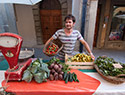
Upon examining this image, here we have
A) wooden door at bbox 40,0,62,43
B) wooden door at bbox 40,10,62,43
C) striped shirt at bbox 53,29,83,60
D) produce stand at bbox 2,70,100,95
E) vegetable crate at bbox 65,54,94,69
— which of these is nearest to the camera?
produce stand at bbox 2,70,100,95

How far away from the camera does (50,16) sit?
5.14 meters

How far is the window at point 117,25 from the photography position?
4.89 m

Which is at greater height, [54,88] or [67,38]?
[67,38]

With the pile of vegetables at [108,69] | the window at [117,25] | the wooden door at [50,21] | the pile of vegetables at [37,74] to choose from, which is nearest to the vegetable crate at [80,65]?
the pile of vegetables at [108,69]

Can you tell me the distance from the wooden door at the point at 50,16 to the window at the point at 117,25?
10.8 feet

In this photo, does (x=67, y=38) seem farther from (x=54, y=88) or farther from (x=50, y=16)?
(x=50, y=16)

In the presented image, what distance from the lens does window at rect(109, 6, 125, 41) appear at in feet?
16.0

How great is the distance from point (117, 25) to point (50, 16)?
14.0 ft

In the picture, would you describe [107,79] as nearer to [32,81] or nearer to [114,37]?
[32,81]

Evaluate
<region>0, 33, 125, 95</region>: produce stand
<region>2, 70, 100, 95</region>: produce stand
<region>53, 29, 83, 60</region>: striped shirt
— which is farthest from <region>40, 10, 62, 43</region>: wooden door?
<region>2, 70, 100, 95</region>: produce stand

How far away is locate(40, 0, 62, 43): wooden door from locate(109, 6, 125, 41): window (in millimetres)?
3286

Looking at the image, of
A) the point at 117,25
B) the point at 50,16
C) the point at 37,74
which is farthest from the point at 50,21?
the point at 37,74

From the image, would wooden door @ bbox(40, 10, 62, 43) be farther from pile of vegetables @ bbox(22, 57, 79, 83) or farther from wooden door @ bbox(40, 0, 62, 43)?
pile of vegetables @ bbox(22, 57, 79, 83)

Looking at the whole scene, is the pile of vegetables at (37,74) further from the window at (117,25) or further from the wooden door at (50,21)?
the window at (117,25)
